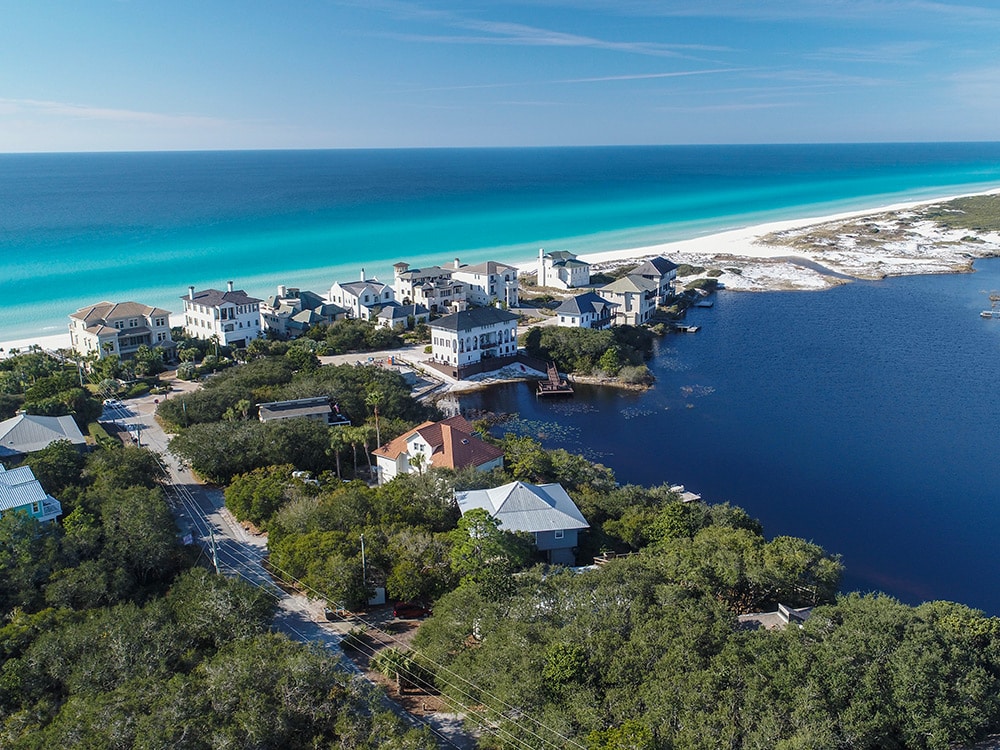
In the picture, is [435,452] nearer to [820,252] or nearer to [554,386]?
[554,386]

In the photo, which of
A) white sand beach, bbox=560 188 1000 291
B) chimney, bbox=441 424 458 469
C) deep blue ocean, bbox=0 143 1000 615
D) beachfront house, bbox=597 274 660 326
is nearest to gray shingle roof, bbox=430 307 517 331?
deep blue ocean, bbox=0 143 1000 615

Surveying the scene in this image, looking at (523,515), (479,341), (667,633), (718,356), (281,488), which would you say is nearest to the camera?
(667,633)

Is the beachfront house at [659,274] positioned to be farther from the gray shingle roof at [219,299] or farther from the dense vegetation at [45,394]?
the dense vegetation at [45,394]

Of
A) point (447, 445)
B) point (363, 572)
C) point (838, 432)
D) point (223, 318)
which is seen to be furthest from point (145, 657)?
point (223, 318)

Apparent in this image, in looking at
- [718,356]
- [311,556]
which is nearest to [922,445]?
[718,356]

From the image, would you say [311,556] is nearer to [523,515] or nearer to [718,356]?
[523,515]

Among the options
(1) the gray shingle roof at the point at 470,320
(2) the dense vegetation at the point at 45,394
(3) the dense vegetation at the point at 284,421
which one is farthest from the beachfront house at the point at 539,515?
(1) the gray shingle roof at the point at 470,320

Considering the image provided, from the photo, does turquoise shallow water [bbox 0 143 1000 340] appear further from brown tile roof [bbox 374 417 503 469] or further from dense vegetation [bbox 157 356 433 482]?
brown tile roof [bbox 374 417 503 469]
